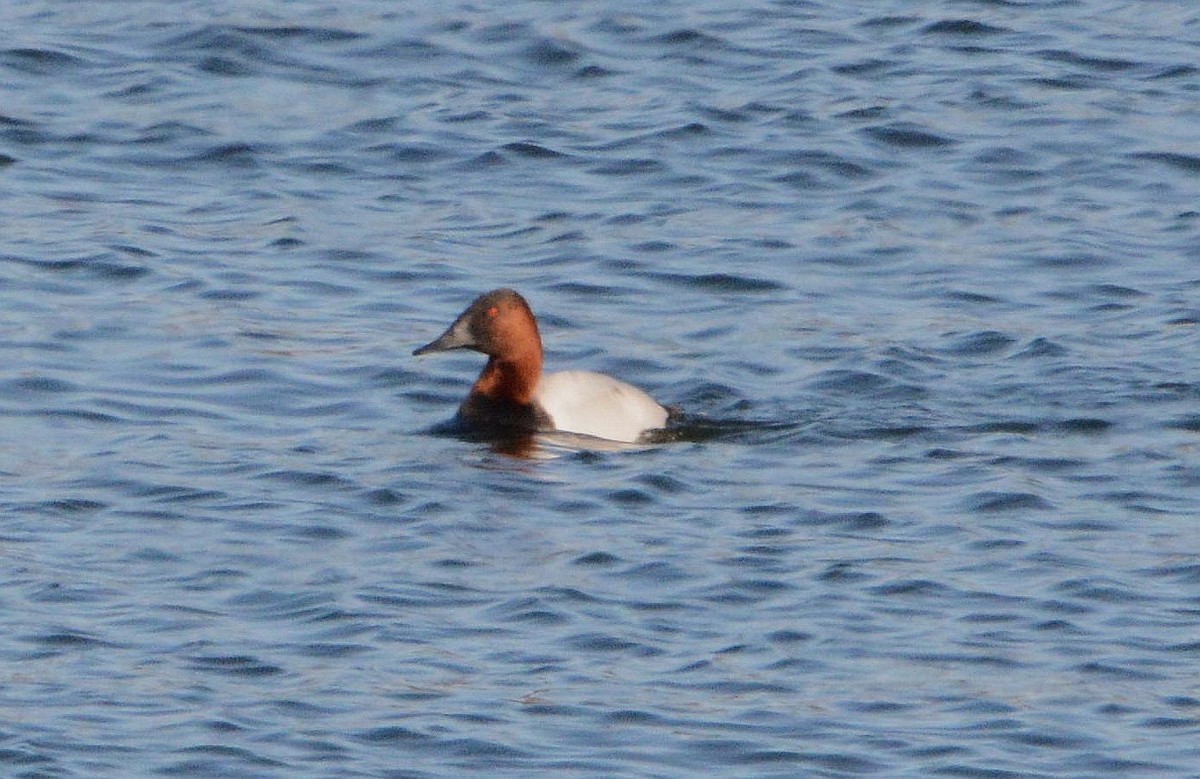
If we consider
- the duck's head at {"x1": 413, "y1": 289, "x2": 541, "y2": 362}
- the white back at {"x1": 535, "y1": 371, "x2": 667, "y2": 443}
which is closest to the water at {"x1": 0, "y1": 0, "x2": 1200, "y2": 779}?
the white back at {"x1": 535, "y1": 371, "x2": 667, "y2": 443}

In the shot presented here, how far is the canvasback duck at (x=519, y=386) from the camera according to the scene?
11.5 m

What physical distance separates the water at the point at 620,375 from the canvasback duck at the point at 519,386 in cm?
28

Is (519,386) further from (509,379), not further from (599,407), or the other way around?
(599,407)

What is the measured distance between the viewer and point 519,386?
38.5ft

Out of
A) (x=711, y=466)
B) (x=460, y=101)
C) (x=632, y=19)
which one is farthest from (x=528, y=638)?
(x=632, y=19)

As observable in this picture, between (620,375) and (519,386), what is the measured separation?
2.70 feet

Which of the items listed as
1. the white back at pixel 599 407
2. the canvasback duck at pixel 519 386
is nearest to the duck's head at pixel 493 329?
the canvasback duck at pixel 519 386

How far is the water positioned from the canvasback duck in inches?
11.1

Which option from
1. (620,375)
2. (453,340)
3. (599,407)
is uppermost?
(453,340)

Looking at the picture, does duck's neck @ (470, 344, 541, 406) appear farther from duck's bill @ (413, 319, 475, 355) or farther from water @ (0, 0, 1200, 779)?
water @ (0, 0, 1200, 779)

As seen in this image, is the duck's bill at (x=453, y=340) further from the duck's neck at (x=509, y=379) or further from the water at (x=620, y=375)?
the water at (x=620, y=375)

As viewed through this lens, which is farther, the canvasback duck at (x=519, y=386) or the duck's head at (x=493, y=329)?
the duck's head at (x=493, y=329)

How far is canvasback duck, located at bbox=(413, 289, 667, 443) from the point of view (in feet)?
37.7

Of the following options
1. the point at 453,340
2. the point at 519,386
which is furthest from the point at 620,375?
the point at 453,340
